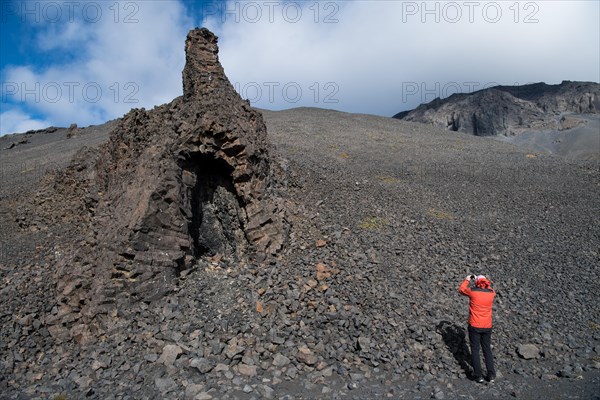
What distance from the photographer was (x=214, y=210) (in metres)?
13.2

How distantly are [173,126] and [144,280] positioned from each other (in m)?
4.86

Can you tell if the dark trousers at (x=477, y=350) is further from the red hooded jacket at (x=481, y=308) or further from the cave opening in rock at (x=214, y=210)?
the cave opening in rock at (x=214, y=210)

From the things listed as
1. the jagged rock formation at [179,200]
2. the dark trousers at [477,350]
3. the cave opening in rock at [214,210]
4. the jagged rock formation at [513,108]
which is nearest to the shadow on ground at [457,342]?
the dark trousers at [477,350]

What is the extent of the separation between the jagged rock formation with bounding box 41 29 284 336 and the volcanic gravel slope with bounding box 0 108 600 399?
0.65m

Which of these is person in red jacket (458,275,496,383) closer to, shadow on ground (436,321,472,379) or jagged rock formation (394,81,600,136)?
shadow on ground (436,321,472,379)

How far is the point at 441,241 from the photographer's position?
1494 cm

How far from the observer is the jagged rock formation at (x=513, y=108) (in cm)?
9919

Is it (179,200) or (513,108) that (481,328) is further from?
(513,108)

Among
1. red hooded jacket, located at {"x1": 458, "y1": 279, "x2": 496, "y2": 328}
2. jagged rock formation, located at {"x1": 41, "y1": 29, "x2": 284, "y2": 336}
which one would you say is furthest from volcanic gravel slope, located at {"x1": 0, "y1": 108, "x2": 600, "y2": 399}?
red hooded jacket, located at {"x1": 458, "y1": 279, "x2": 496, "y2": 328}

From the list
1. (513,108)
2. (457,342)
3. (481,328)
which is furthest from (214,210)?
(513,108)

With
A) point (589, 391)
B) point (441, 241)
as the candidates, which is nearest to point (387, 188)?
point (441, 241)

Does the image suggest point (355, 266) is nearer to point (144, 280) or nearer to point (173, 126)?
point (144, 280)

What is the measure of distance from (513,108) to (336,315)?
370 feet

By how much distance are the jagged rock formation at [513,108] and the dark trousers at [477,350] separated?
98.9 meters
